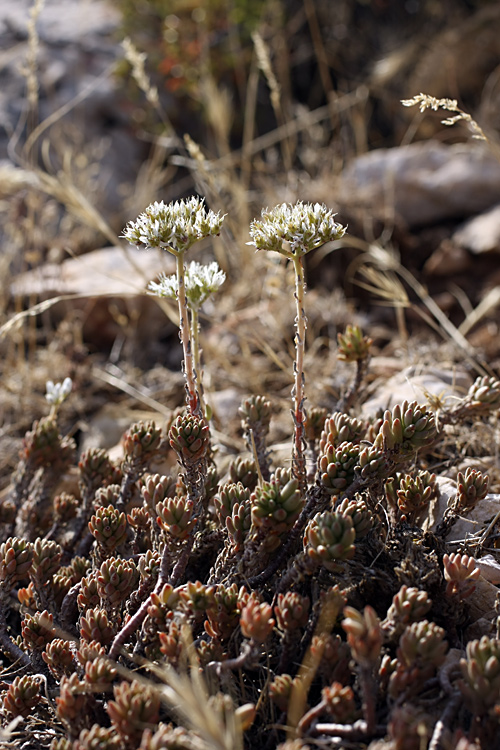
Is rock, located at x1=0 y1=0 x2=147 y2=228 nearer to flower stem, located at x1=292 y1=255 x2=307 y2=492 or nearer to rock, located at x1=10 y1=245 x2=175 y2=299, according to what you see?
rock, located at x1=10 y1=245 x2=175 y2=299

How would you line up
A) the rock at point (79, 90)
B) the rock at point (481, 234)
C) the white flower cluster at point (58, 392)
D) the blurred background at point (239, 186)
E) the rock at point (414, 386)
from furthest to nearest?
the rock at point (79, 90) < the rock at point (481, 234) < the blurred background at point (239, 186) < the rock at point (414, 386) < the white flower cluster at point (58, 392)

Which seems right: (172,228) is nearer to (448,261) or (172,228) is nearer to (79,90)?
(448,261)

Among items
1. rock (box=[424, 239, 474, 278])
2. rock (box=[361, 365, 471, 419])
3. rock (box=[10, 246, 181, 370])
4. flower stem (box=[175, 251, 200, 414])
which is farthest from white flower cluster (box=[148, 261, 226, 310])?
rock (box=[424, 239, 474, 278])

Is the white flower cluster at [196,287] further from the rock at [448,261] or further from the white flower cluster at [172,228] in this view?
the rock at [448,261]

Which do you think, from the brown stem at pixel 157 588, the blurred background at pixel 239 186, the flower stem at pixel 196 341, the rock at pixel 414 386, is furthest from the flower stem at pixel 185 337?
the rock at pixel 414 386

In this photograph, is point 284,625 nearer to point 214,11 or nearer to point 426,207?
point 426,207

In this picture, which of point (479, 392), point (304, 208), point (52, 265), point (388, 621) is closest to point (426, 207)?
point (52, 265)

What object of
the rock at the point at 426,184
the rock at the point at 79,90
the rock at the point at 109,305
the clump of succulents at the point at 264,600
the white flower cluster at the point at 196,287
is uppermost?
the rock at the point at 79,90
